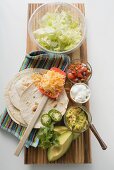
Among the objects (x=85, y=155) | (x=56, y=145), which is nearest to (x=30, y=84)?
(x=56, y=145)

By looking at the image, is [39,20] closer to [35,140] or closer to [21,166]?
[35,140]

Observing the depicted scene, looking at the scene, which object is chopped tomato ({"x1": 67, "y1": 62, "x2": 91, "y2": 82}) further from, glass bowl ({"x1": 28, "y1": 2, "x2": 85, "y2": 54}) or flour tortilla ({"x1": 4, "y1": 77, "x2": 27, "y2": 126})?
flour tortilla ({"x1": 4, "y1": 77, "x2": 27, "y2": 126})

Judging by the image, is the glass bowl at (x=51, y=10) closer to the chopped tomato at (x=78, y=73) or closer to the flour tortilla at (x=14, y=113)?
the chopped tomato at (x=78, y=73)

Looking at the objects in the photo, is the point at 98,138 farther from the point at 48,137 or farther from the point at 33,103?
the point at 33,103

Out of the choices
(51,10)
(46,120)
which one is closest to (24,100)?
(46,120)

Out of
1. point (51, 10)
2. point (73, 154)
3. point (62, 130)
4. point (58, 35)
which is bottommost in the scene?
point (73, 154)

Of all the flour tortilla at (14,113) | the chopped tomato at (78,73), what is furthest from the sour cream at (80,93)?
the flour tortilla at (14,113)
